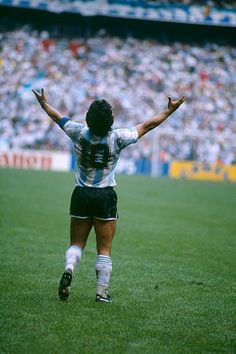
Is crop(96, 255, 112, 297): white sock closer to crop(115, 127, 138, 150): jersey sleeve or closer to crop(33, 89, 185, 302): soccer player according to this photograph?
crop(33, 89, 185, 302): soccer player

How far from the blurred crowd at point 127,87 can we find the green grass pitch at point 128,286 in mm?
14876

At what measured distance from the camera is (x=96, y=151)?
6.05m

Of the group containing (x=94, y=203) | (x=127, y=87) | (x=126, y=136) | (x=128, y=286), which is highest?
(x=127, y=87)

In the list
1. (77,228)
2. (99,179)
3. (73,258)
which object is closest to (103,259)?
(73,258)

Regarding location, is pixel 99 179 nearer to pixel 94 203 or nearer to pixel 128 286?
pixel 94 203

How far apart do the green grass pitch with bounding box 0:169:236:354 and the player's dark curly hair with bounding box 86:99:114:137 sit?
1.64 meters

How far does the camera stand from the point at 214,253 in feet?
32.2

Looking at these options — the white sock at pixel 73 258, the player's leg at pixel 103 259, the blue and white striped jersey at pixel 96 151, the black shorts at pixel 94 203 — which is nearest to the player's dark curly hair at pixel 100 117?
the blue and white striped jersey at pixel 96 151

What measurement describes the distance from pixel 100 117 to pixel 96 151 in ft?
1.15

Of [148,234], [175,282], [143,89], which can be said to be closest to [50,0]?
[143,89]

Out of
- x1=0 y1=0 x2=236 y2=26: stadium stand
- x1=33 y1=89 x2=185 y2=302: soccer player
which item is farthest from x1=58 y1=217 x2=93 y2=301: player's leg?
x1=0 y1=0 x2=236 y2=26: stadium stand

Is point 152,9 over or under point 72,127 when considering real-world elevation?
over

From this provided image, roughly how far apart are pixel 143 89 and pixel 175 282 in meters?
27.4

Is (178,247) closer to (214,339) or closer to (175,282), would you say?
(175,282)
